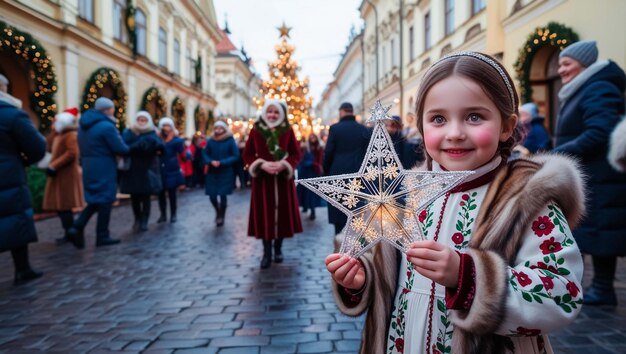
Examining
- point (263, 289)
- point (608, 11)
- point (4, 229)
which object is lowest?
point (263, 289)

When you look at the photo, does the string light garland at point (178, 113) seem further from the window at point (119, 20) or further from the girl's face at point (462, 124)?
the girl's face at point (462, 124)

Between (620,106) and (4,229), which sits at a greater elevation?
(620,106)

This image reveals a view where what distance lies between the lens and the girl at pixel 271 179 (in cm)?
Answer: 540

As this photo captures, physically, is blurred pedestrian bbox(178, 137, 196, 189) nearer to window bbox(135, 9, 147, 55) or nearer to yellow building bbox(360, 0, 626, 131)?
window bbox(135, 9, 147, 55)

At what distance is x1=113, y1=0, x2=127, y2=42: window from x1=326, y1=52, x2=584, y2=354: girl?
19206 mm

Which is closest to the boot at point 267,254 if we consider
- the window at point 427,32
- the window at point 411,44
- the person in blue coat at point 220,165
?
the person in blue coat at point 220,165

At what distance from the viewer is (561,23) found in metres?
9.95

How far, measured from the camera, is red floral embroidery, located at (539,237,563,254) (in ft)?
4.12

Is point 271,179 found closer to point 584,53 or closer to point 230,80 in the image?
point 584,53

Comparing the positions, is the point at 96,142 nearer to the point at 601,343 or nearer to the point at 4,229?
the point at 4,229

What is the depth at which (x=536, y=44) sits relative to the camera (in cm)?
1042

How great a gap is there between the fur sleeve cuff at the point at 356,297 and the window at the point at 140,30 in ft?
69.6

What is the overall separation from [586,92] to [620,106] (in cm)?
34

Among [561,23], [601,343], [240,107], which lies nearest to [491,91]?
[601,343]
